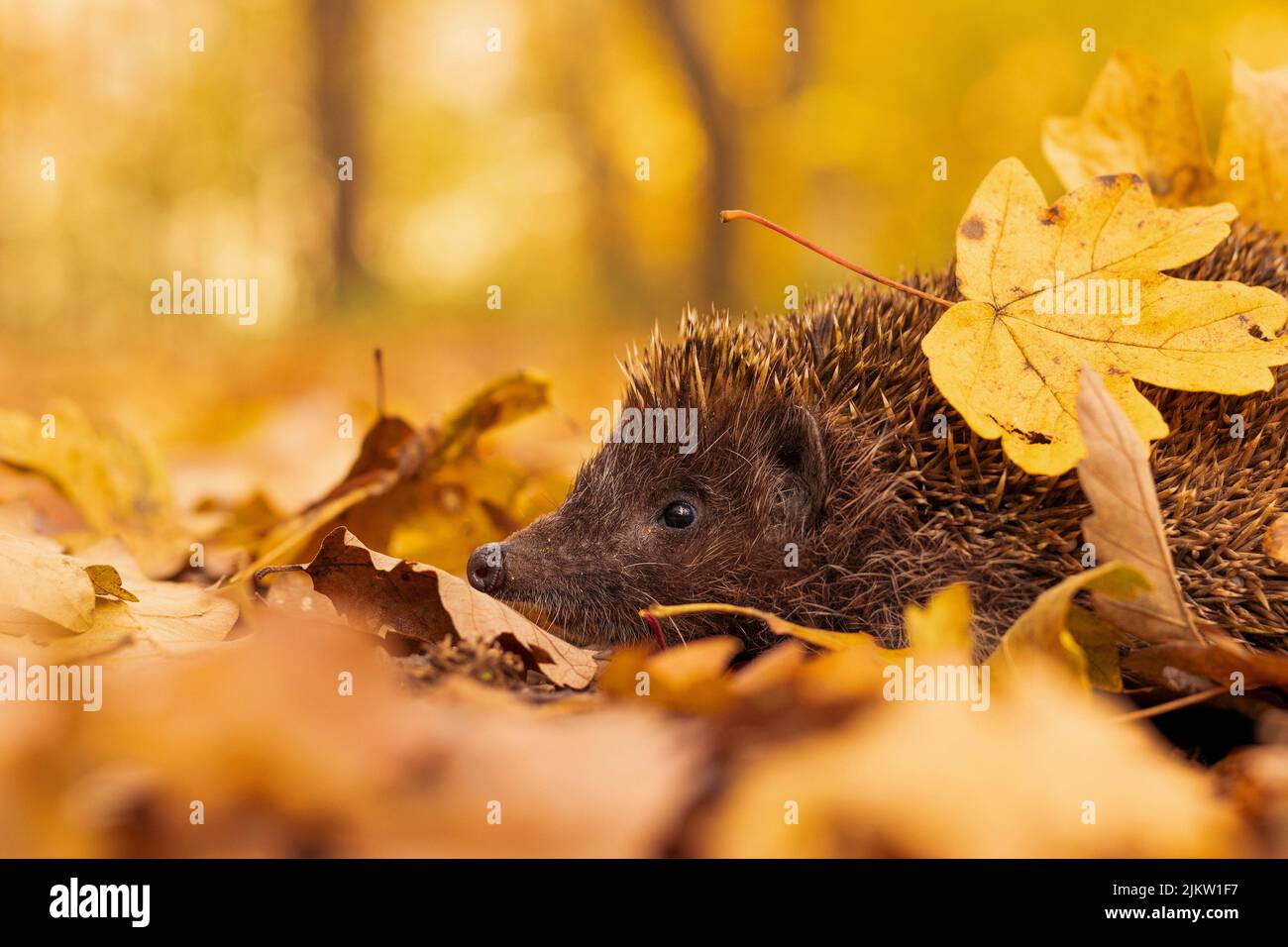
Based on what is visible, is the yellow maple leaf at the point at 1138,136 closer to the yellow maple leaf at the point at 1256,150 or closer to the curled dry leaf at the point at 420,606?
the yellow maple leaf at the point at 1256,150

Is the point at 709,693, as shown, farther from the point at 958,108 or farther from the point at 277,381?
the point at 958,108

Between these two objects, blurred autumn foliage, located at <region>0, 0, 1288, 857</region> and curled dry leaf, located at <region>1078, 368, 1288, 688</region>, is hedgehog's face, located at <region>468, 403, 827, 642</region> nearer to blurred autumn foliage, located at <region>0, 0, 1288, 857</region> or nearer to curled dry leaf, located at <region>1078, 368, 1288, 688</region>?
blurred autumn foliage, located at <region>0, 0, 1288, 857</region>

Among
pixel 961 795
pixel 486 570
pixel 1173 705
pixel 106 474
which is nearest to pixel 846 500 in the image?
pixel 486 570

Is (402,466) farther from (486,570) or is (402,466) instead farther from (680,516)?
(680,516)

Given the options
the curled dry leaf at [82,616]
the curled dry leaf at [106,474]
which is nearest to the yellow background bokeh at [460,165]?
the curled dry leaf at [106,474]

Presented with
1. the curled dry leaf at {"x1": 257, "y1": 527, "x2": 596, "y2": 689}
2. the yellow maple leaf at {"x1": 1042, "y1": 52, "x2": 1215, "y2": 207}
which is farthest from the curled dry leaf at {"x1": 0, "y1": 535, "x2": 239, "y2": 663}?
the yellow maple leaf at {"x1": 1042, "y1": 52, "x2": 1215, "y2": 207}
